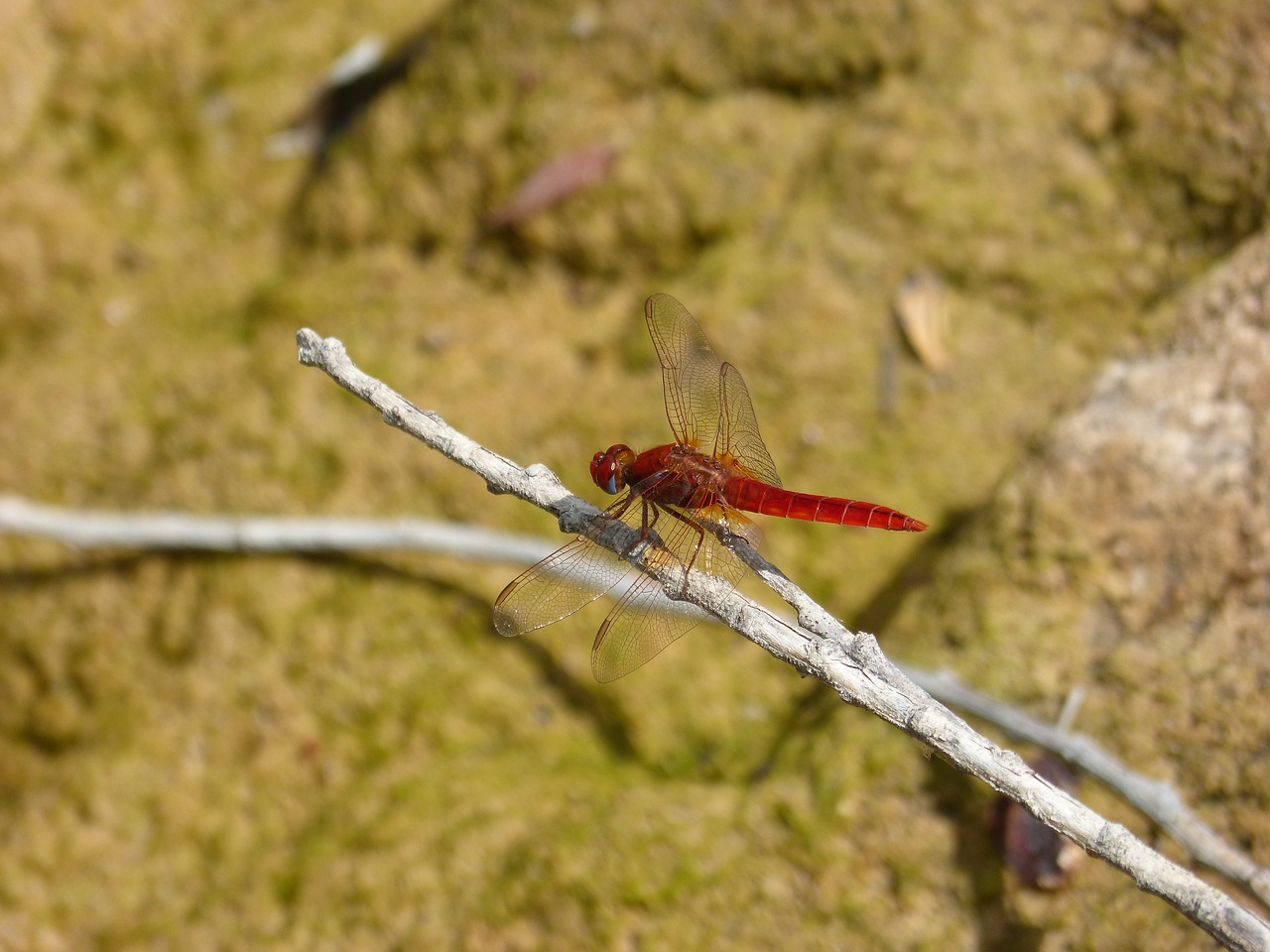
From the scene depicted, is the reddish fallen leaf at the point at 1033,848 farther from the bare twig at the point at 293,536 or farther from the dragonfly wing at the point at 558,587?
the dragonfly wing at the point at 558,587

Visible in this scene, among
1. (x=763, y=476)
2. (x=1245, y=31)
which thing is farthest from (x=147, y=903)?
(x=1245, y=31)

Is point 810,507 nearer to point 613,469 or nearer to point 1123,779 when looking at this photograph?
point 613,469

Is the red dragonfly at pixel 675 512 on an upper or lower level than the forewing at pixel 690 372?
lower

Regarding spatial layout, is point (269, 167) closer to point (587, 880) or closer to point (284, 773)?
point (284, 773)

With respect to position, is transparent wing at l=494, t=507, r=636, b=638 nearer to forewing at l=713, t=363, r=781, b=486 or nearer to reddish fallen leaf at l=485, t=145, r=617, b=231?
forewing at l=713, t=363, r=781, b=486

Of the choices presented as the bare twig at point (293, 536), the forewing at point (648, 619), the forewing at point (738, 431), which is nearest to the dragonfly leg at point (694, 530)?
the forewing at point (648, 619)

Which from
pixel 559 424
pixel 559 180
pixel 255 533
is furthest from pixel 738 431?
pixel 255 533

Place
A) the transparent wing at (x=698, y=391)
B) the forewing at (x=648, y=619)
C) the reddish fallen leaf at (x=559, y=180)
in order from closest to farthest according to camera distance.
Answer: the forewing at (x=648, y=619)
the transparent wing at (x=698, y=391)
the reddish fallen leaf at (x=559, y=180)
